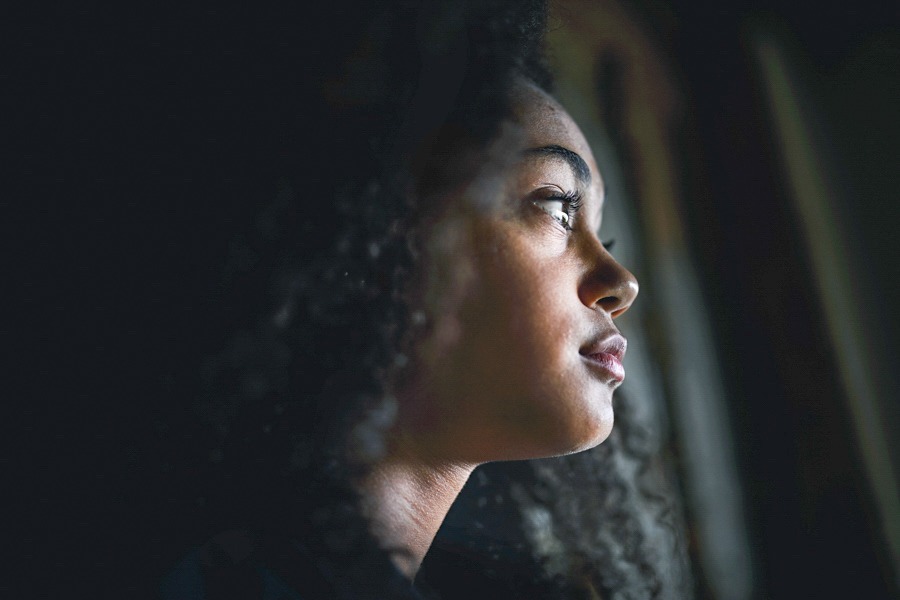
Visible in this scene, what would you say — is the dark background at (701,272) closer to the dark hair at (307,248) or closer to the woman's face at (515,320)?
the dark hair at (307,248)

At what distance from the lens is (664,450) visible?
101 centimetres

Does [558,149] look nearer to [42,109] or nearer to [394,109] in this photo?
[394,109]

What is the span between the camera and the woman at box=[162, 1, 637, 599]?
0.65 meters

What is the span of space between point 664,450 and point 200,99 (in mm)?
828

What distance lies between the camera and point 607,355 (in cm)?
68

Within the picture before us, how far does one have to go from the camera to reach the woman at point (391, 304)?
0.65 metres

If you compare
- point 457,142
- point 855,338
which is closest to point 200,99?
point 457,142

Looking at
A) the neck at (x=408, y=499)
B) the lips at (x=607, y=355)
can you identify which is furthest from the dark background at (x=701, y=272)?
the lips at (x=607, y=355)

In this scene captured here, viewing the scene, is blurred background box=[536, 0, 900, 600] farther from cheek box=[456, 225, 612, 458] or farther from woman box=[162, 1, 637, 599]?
cheek box=[456, 225, 612, 458]

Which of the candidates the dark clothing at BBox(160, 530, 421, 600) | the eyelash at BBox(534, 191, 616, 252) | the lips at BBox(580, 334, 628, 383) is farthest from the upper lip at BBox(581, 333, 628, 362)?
the dark clothing at BBox(160, 530, 421, 600)

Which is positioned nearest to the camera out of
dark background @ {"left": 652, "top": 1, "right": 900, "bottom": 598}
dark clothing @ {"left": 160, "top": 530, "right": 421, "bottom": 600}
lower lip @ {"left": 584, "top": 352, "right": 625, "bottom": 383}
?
dark clothing @ {"left": 160, "top": 530, "right": 421, "bottom": 600}

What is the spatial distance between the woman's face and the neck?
24 mm

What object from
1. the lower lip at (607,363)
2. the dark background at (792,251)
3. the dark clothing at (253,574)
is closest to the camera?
the dark clothing at (253,574)

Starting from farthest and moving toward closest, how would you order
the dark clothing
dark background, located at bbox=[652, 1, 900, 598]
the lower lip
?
dark background, located at bbox=[652, 1, 900, 598] → the lower lip → the dark clothing
